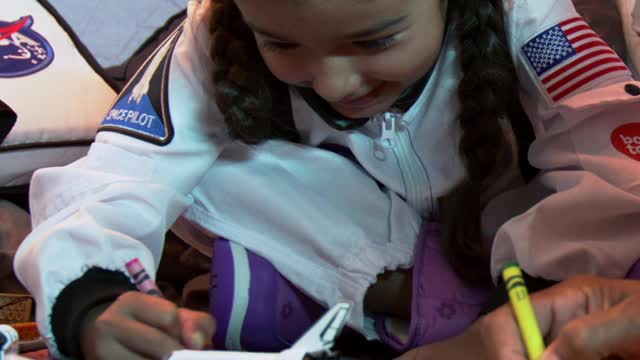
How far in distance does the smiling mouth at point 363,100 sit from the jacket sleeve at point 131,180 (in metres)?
0.14

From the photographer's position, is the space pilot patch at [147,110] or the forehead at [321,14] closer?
the forehead at [321,14]

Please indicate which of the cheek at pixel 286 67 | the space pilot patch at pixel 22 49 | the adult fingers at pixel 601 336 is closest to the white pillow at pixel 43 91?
the space pilot patch at pixel 22 49

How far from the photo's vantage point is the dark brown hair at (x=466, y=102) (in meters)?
0.64

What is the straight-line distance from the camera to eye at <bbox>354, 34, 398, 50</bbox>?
57cm

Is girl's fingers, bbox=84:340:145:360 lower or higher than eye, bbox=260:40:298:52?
lower

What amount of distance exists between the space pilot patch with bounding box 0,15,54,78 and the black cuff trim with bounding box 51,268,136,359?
0.44m

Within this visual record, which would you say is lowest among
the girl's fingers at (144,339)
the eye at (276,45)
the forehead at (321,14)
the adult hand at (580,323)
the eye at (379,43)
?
the adult hand at (580,323)

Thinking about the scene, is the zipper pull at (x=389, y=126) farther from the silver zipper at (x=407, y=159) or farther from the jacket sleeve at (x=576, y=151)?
the jacket sleeve at (x=576, y=151)

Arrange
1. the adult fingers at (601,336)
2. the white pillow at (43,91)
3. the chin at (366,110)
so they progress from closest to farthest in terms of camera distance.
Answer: the adult fingers at (601,336) → the chin at (366,110) → the white pillow at (43,91)

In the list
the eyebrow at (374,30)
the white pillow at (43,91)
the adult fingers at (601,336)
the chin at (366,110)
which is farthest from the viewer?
the white pillow at (43,91)

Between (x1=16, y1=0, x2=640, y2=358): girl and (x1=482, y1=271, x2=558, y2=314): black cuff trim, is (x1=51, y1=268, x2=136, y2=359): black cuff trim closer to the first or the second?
(x1=16, y1=0, x2=640, y2=358): girl

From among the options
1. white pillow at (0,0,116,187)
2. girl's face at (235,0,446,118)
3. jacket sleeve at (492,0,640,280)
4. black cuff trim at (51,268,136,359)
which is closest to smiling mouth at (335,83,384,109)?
girl's face at (235,0,446,118)

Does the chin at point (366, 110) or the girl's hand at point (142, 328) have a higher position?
the chin at point (366, 110)

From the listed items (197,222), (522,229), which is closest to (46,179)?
(197,222)
